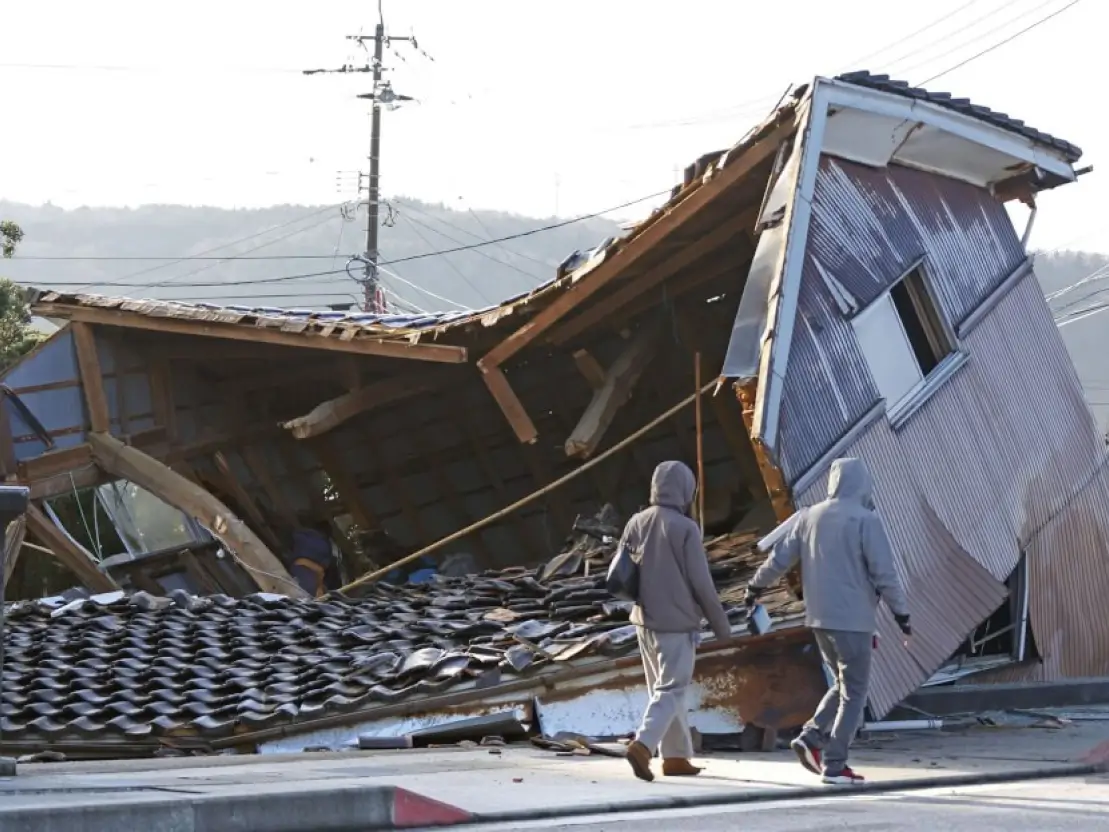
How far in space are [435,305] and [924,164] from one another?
13080 cm

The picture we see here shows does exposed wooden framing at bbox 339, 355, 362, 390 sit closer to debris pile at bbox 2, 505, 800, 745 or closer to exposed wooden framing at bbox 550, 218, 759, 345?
exposed wooden framing at bbox 550, 218, 759, 345

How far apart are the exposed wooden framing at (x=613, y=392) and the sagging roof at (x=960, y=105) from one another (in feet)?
13.2

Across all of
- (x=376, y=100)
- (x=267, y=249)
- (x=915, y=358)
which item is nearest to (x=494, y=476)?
(x=915, y=358)

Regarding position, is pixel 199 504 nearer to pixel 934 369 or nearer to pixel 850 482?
pixel 934 369

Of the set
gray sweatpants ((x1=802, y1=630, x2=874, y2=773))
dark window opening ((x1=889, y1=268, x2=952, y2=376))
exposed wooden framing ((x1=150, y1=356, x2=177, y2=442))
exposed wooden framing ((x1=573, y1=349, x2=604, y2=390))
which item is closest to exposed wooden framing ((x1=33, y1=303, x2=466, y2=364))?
exposed wooden framing ((x1=150, y1=356, x2=177, y2=442))

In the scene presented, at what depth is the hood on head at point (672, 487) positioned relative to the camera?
9.76 meters

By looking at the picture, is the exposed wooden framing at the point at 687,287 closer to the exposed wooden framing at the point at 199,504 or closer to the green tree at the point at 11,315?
the exposed wooden framing at the point at 199,504

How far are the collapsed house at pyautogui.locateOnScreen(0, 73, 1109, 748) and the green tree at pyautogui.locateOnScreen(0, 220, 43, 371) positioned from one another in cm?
1018

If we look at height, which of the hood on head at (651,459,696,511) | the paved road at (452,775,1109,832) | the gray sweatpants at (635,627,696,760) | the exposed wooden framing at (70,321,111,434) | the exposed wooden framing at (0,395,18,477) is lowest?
the paved road at (452,775,1109,832)

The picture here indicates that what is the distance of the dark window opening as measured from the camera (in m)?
14.4

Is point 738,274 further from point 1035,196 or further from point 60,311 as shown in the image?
point 60,311

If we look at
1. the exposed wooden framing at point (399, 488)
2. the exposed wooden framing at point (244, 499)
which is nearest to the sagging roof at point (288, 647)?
the exposed wooden framing at point (244, 499)

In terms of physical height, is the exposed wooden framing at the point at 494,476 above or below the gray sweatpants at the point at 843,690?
above

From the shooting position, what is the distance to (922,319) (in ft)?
47.7
